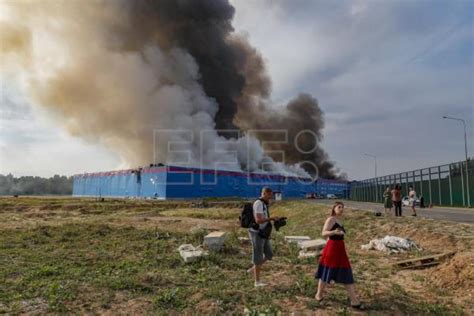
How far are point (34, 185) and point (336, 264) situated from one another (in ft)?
470

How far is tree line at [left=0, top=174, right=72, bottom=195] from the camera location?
415 ft

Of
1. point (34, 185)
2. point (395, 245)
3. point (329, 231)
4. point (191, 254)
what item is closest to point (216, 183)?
point (395, 245)

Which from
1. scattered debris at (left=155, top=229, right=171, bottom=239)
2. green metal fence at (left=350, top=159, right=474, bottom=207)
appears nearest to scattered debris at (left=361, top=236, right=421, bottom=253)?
scattered debris at (left=155, top=229, right=171, bottom=239)

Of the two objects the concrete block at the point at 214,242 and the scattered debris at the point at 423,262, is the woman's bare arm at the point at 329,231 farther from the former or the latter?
the concrete block at the point at 214,242

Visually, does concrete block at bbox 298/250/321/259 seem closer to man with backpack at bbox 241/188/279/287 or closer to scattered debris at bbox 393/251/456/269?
scattered debris at bbox 393/251/456/269

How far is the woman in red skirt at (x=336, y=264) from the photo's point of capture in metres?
6.09

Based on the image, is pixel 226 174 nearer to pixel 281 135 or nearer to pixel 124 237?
pixel 281 135

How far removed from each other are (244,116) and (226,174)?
2601cm

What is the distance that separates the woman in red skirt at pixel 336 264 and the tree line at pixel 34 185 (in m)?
137

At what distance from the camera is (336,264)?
616 cm

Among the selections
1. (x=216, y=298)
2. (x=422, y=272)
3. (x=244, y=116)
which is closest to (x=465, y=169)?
(x=422, y=272)

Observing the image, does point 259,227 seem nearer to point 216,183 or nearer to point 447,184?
point 447,184

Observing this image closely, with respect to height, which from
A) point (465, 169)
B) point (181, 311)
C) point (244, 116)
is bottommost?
point (181, 311)

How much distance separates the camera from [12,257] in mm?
10586
